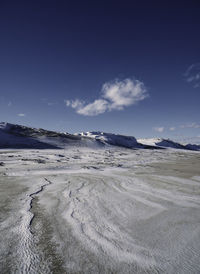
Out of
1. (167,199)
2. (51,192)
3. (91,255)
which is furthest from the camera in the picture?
(51,192)

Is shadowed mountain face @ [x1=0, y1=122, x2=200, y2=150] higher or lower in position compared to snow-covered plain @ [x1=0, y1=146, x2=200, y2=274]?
higher

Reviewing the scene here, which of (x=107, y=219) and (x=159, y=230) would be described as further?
(x=107, y=219)

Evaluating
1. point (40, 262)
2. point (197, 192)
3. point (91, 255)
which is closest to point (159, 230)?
point (91, 255)

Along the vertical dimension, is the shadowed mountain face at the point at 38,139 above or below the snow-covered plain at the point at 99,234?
above

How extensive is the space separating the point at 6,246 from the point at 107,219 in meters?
1.65

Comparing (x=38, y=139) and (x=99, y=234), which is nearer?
(x=99, y=234)

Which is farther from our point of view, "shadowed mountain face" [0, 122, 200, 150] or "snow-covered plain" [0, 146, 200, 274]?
"shadowed mountain face" [0, 122, 200, 150]

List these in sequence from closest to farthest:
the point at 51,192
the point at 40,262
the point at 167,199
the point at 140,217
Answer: the point at 40,262, the point at 140,217, the point at 167,199, the point at 51,192

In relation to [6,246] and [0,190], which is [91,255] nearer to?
[6,246]

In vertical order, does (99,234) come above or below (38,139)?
below

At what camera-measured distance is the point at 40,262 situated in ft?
5.57

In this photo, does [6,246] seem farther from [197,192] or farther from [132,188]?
[197,192]

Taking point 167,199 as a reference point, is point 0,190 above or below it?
below

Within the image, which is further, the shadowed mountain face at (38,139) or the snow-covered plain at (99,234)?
the shadowed mountain face at (38,139)
